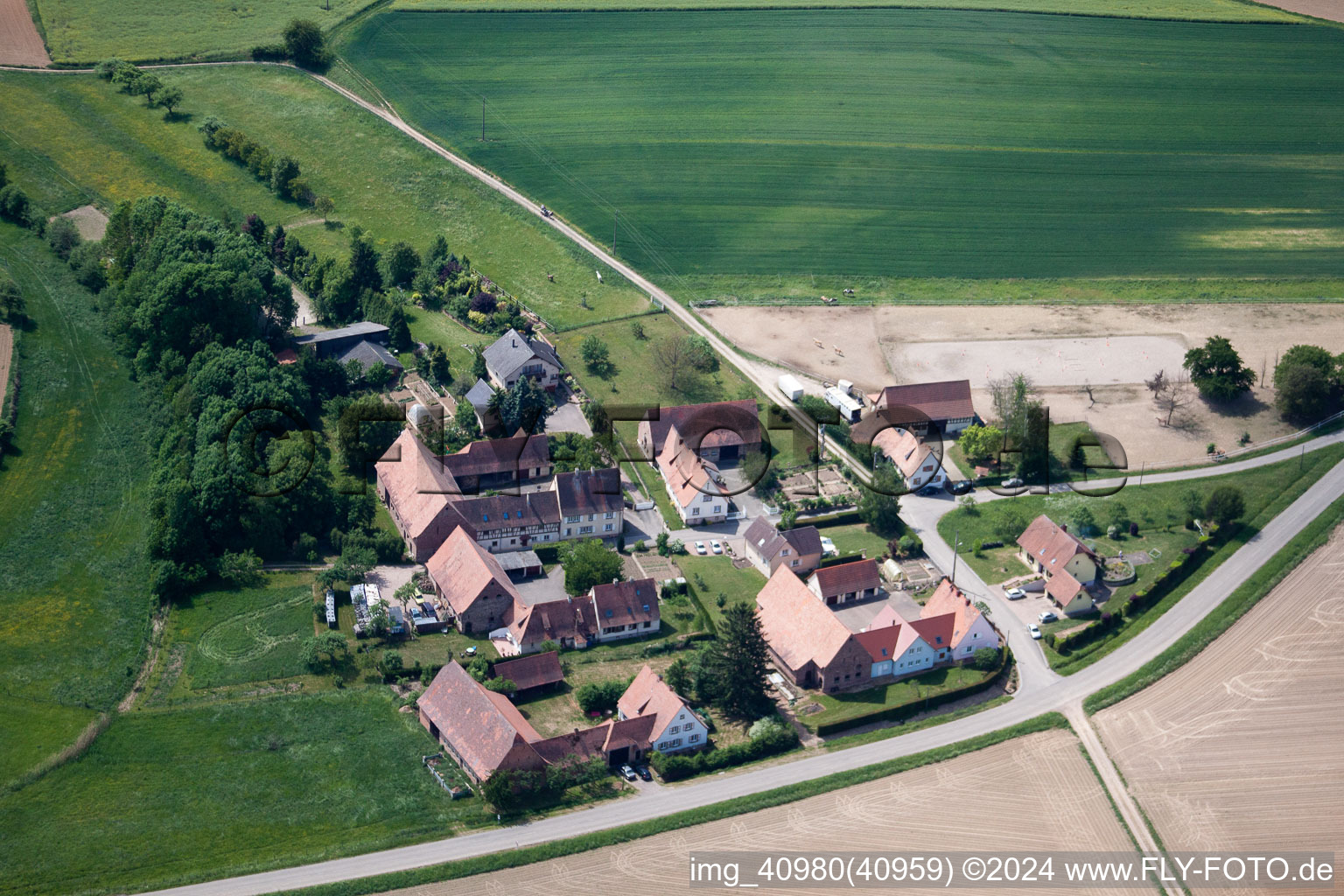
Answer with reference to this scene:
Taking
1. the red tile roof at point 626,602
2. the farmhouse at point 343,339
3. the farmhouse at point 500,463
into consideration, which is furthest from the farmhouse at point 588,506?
the farmhouse at point 343,339

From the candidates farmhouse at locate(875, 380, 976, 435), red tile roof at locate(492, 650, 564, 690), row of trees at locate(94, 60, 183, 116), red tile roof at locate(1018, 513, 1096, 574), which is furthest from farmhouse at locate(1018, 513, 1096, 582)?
row of trees at locate(94, 60, 183, 116)

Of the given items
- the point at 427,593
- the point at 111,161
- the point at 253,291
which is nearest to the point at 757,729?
the point at 427,593

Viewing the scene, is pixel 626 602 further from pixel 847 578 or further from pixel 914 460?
pixel 914 460

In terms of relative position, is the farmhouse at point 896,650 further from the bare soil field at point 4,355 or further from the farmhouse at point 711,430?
the bare soil field at point 4,355

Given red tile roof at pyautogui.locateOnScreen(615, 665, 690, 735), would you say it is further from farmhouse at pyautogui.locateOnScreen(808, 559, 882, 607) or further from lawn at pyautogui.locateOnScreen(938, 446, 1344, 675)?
lawn at pyautogui.locateOnScreen(938, 446, 1344, 675)

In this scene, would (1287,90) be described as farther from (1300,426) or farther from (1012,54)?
(1300,426)
